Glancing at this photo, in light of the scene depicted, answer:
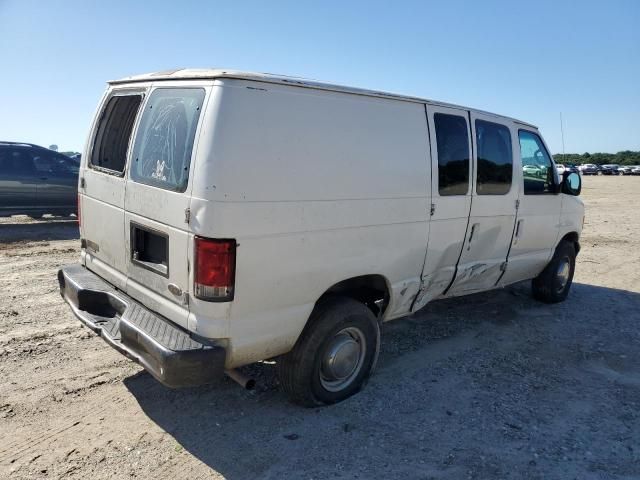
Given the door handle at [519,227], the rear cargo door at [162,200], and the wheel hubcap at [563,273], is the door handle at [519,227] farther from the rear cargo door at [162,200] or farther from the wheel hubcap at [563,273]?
the rear cargo door at [162,200]

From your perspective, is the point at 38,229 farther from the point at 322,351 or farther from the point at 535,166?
the point at 535,166

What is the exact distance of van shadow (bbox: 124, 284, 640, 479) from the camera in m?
3.12

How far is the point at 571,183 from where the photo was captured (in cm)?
598

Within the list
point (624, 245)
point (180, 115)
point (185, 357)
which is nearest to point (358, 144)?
point (180, 115)

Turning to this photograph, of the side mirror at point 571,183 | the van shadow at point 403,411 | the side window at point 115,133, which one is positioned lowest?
the van shadow at point 403,411

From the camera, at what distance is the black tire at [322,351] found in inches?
136

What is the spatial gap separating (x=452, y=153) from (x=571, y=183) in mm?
2466

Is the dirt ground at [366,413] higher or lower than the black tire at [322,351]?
lower

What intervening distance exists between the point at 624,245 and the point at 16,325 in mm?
11077

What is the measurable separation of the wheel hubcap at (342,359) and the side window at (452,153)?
140cm

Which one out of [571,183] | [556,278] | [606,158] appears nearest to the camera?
[571,183]

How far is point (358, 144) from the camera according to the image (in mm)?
3520

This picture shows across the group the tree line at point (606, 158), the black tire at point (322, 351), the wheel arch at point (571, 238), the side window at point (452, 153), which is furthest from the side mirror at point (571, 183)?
the tree line at point (606, 158)

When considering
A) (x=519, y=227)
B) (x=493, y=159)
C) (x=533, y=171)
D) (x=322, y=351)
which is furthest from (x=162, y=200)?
(x=533, y=171)
